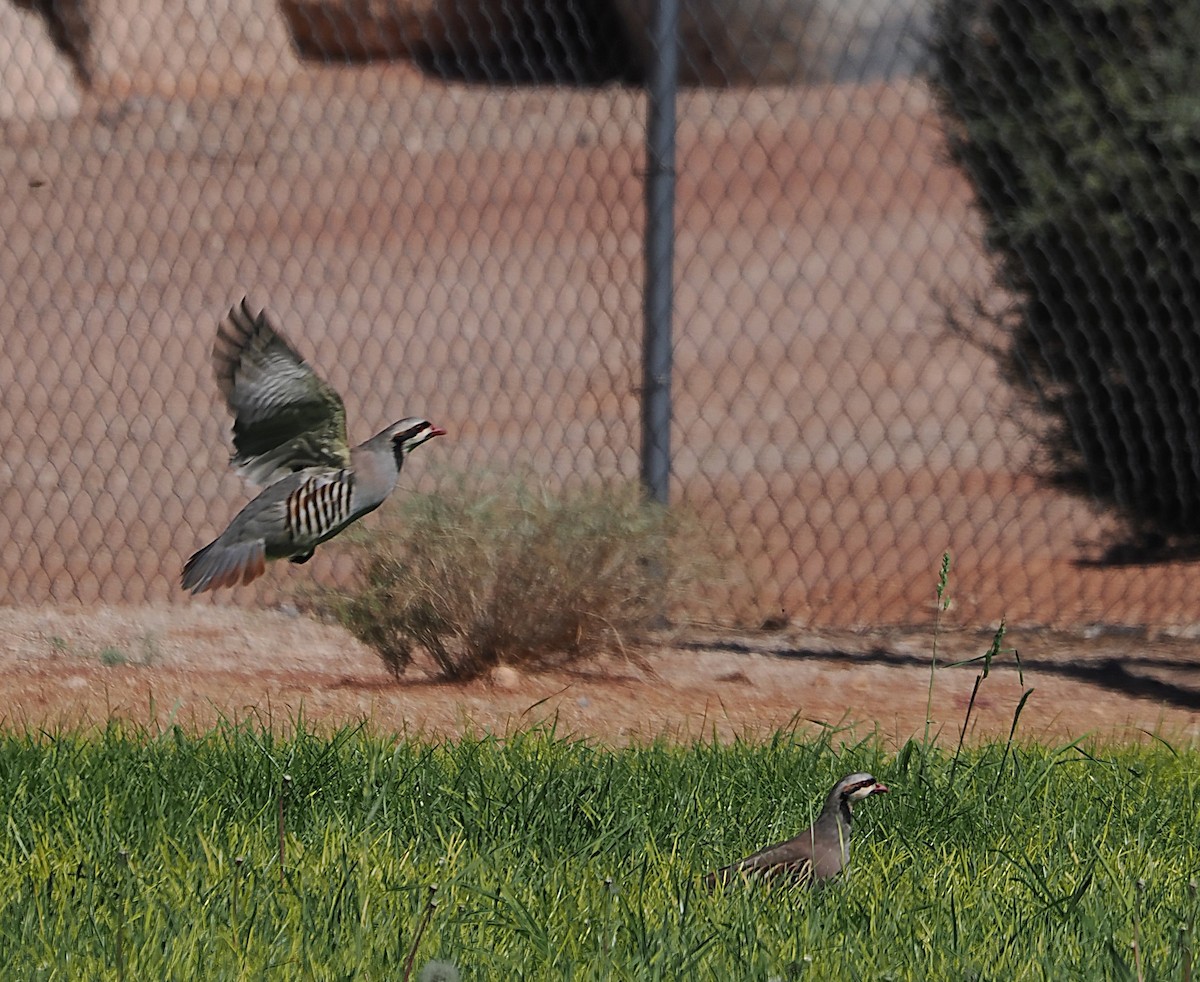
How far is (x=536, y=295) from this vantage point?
10016 millimetres

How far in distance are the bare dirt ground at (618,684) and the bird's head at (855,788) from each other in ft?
3.38

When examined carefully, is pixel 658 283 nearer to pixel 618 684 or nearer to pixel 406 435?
pixel 618 684

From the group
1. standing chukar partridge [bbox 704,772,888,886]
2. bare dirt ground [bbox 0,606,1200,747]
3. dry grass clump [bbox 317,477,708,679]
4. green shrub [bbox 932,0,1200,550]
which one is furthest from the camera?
green shrub [bbox 932,0,1200,550]

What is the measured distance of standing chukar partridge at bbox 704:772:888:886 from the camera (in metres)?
3.42

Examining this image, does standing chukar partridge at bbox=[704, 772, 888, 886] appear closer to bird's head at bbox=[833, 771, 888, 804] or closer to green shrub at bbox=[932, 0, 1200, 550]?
bird's head at bbox=[833, 771, 888, 804]

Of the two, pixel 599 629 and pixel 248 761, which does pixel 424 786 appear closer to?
pixel 248 761

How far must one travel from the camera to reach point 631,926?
3027mm

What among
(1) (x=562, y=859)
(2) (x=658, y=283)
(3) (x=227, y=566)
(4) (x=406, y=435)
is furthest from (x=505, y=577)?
(1) (x=562, y=859)

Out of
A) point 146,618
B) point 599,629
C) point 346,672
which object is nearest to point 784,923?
point 599,629

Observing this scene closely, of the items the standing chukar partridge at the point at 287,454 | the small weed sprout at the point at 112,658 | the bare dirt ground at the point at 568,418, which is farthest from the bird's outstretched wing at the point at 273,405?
the small weed sprout at the point at 112,658

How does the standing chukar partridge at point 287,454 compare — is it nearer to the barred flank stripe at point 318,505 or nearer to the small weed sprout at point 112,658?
the barred flank stripe at point 318,505

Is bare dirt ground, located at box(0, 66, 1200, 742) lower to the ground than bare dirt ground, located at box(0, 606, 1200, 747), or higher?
higher

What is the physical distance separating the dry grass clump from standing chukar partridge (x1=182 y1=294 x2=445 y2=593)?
1532 mm

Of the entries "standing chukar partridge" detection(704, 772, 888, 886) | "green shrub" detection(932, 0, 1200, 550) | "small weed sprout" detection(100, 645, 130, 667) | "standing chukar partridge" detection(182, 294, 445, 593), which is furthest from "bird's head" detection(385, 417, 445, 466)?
"green shrub" detection(932, 0, 1200, 550)
